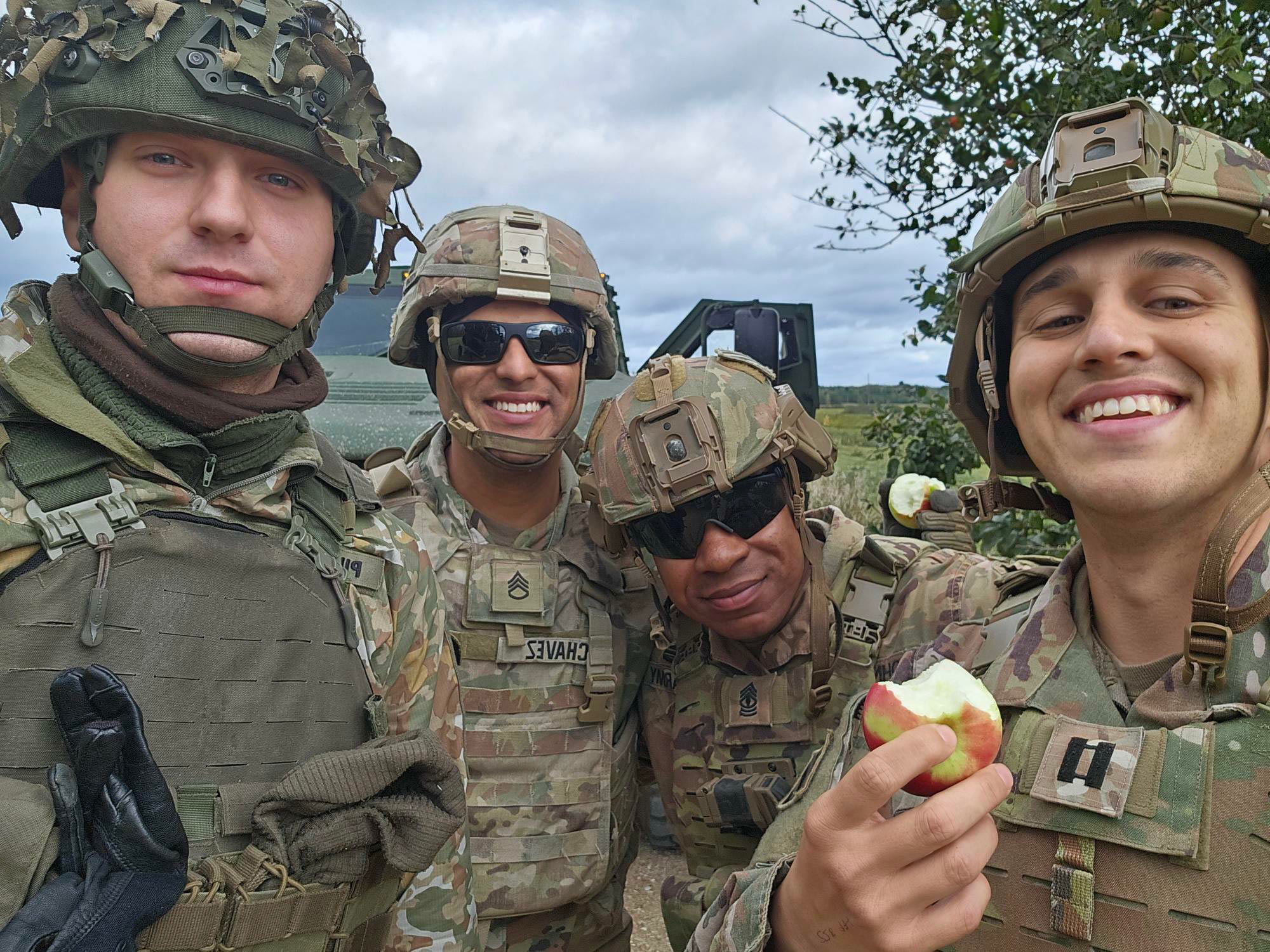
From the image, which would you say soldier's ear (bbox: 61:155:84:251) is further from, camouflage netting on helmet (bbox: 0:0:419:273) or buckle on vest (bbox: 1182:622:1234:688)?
buckle on vest (bbox: 1182:622:1234:688)

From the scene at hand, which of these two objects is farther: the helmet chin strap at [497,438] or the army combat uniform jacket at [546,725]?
the helmet chin strap at [497,438]

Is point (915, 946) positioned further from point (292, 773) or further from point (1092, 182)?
point (1092, 182)

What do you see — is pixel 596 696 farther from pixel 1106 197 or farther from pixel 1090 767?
pixel 1106 197

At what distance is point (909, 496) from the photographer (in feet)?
14.4

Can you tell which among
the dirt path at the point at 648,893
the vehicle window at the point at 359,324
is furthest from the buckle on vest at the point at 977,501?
the vehicle window at the point at 359,324

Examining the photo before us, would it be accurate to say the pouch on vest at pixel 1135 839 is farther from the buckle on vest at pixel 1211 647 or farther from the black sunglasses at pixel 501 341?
the black sunglasses at pixel 501 341

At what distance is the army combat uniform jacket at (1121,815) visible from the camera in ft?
5.01

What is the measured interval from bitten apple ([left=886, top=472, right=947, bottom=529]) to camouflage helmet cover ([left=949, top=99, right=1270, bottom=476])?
2093mm

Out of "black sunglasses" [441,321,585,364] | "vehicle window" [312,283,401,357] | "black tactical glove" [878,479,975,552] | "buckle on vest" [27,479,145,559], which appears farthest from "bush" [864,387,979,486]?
"buckle on vest" [27,479,145,559]

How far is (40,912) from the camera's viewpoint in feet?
4.89

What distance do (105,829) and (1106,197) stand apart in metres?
2.11

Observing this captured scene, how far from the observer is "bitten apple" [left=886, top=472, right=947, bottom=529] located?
4332 millimetres

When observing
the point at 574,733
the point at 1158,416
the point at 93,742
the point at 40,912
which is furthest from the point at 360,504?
the point at 1158,416

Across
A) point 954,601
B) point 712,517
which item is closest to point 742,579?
point 712,517
